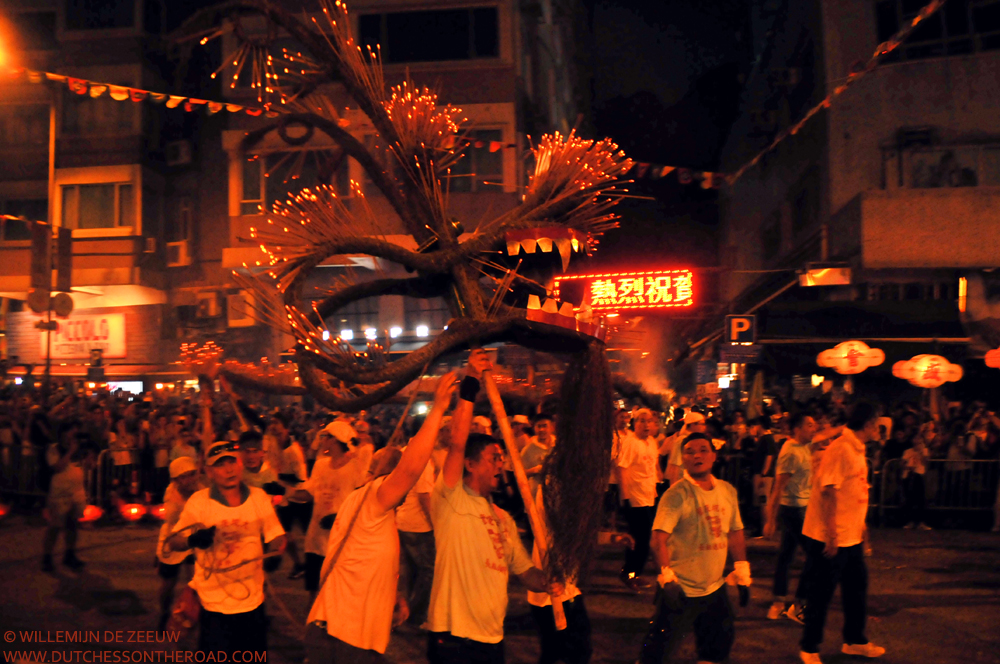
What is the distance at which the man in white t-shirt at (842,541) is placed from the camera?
20.3ft

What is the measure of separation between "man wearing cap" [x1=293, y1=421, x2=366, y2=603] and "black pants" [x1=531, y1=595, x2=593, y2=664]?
2.38 metres

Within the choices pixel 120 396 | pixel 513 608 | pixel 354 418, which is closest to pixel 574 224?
pixel 513 608

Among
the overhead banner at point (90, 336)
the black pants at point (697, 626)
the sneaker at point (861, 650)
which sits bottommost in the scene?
the sneaker at point (861, 650)

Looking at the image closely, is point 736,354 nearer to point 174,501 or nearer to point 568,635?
point 568,635

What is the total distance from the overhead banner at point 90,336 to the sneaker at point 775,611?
23874 mm

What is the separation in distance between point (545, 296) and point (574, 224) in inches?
16.6

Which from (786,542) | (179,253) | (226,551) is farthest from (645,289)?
(179,253)

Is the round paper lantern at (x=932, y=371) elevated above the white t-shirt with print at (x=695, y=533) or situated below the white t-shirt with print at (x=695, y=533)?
above

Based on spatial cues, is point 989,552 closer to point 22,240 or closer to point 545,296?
point 545,296

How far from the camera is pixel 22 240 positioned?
81.8 feet

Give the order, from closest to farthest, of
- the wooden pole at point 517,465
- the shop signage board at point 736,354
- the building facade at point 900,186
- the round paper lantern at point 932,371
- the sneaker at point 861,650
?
the wooden pole at point 517,465 → the sneaker at point 861,650 → the round paper lantern at point 932,371 → the building facade at point 900,186 → the shop signage board at point 736,354

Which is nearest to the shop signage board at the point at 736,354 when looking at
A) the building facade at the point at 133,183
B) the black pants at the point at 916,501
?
the black pants at the point at 916,501

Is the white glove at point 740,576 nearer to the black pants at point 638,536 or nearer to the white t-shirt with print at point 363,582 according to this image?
the white t-shirt with print at point 363,582

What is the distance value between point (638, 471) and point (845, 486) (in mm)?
3096
